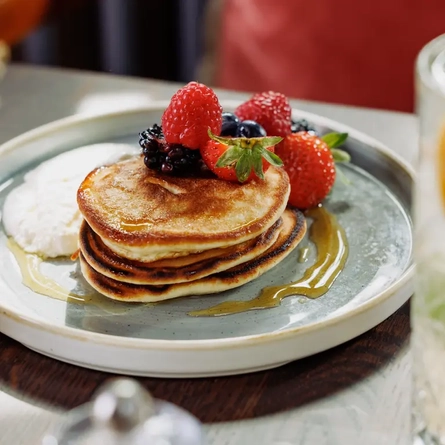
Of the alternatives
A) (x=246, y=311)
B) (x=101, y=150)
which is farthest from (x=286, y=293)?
(x=101, y=150)

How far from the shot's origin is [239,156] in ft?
3.59

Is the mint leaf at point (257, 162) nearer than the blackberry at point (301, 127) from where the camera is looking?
Yes

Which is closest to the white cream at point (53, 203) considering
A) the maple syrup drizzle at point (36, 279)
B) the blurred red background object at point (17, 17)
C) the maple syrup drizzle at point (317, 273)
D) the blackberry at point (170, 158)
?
the maple syrup drizzle at point (36, 279)

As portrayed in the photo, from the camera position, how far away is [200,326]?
1000 millimetres

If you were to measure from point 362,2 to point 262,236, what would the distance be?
5.03ft

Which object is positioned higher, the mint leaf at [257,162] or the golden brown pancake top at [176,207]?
the mint leaf at [257,162]

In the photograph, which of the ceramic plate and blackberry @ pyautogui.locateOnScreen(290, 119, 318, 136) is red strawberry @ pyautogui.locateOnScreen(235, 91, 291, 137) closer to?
blackberry @ pyautogui.locateOnScreen(290, 119, 318, 136)

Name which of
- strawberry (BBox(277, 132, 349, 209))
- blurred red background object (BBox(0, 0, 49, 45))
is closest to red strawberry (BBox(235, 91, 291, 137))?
strawberry (BBox(277, 132, 349, 209))

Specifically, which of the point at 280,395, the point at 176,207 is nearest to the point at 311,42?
the point at 176,207

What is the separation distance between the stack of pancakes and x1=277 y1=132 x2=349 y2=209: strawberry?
5.7 inches

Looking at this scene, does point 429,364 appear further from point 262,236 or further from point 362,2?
point 362,2

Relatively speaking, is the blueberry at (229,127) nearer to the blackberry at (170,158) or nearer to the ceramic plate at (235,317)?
the blackberry at (170,158)

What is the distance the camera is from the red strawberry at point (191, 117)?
1.14 m

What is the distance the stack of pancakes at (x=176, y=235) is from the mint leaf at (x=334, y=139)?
1.00 feet
